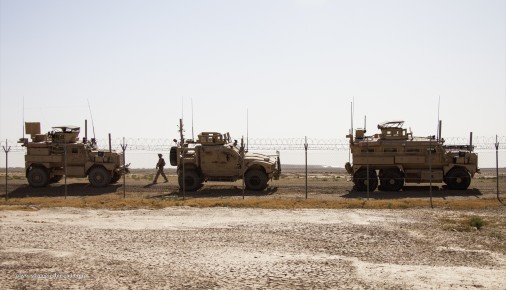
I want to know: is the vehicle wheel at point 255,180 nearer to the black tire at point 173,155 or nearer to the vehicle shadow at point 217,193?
the vehicle shadow at point 217,193

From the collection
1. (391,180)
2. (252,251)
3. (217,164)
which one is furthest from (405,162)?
(252,251)

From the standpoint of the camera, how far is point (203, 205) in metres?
20.3

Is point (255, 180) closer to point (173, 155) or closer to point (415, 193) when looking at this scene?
point (173, 155)

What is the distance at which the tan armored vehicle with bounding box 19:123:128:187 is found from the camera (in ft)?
90.4

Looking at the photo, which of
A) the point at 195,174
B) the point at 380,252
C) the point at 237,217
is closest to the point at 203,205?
the point at 237,217

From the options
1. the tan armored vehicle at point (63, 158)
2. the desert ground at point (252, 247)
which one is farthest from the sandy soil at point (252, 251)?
the tan armored vehicle at point (63, 158)

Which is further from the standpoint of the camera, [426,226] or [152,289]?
[426,226]

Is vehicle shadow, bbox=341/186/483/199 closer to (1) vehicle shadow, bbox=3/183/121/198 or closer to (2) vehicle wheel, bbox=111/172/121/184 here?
(1) vehicle shadow, bbox=3/183/121/198

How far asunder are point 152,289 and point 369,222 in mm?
8139

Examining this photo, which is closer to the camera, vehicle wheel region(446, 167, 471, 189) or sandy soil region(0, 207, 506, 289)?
sandy soil region(0, 207, 506, 289)

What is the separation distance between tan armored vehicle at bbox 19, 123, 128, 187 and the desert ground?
278 inches

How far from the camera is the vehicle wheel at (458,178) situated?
82.3 ft

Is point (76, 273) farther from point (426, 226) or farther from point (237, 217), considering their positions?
point (426, 226)

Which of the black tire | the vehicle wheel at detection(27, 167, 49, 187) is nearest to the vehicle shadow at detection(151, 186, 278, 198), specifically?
the black tire
